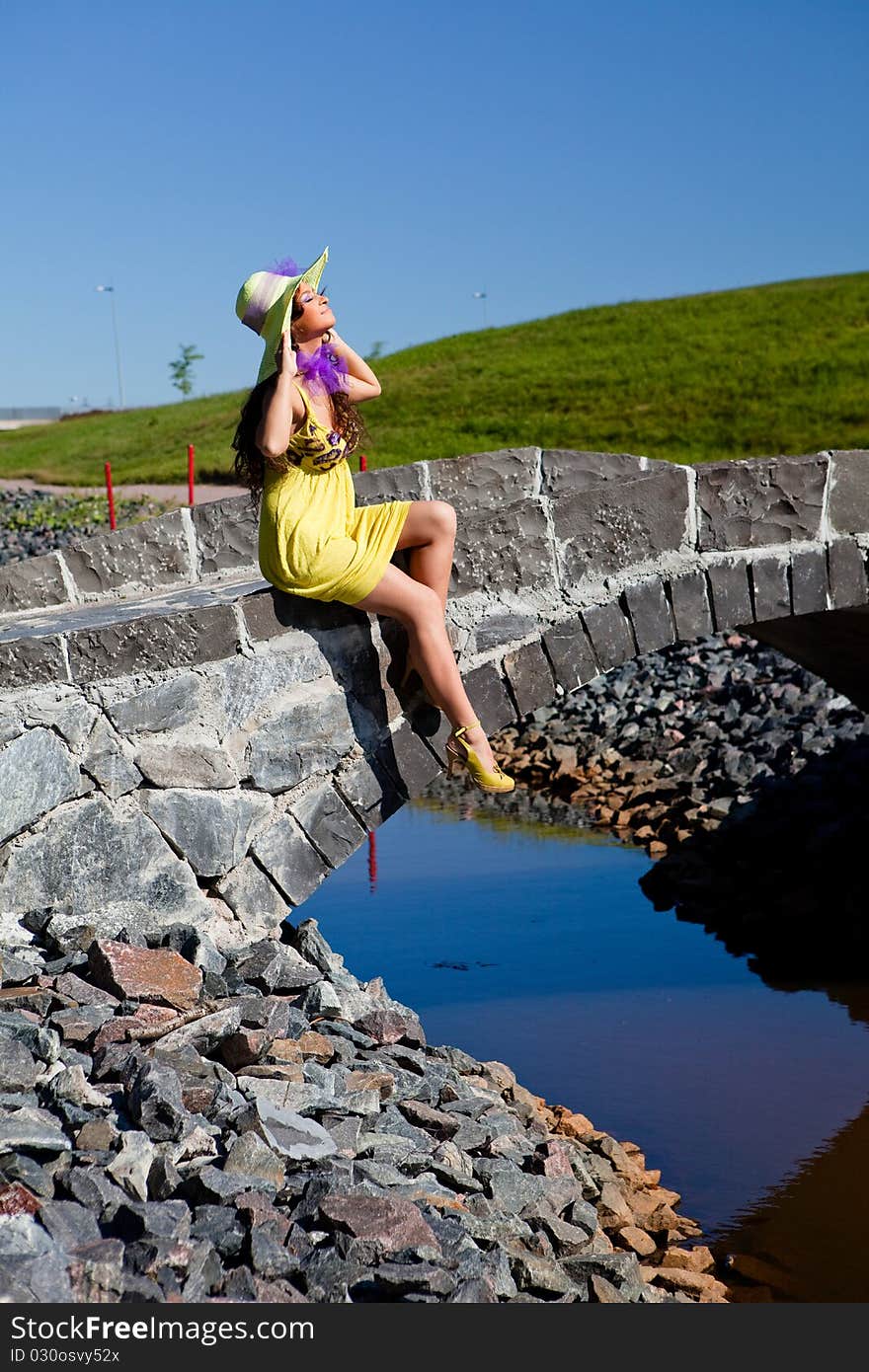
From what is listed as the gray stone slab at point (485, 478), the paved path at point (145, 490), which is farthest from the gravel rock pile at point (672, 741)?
the paved path at point (145, 490)

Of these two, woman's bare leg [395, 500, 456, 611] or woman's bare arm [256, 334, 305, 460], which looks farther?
woman's bare leg [395, 500, 456, 611]

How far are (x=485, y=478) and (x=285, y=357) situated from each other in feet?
8.69

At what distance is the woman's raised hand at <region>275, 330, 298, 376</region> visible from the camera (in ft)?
15.8

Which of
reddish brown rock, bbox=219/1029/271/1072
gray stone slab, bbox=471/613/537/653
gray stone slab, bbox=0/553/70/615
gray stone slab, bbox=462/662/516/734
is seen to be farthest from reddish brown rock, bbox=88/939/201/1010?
gray stone slab, bbox=0/553/70/615

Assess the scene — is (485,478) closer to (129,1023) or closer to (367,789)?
(367,789)

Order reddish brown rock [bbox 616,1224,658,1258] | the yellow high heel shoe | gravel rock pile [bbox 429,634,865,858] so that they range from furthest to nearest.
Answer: gravel rock pile [bbox 429,634,865,858] → the yellow high heel shoe → reddish brown rock [bbox 616,1224,658,1258]

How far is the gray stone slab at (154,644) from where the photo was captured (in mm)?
4707

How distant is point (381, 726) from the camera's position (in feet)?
17.2

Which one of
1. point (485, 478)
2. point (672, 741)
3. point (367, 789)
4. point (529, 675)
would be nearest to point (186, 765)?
point (367, 789)

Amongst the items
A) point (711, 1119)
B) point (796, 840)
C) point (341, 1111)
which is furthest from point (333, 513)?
Result: point (796, 840)

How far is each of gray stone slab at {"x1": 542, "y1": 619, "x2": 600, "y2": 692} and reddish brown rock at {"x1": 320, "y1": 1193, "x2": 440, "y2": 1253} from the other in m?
2.47

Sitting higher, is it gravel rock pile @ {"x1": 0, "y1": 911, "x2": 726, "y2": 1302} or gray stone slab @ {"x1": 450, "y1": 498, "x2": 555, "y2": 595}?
gray stone slab @ {"x1": 450, "y1": 498, "x2": 555, "y2": 595}

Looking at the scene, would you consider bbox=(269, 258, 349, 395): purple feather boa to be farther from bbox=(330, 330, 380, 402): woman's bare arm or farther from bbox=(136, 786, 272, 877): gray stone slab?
bbox=(136, 786, 272, 877): gray stone slab

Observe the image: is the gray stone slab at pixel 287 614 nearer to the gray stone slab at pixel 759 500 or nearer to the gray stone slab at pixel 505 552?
the gray stone slab at pixel 505 552
